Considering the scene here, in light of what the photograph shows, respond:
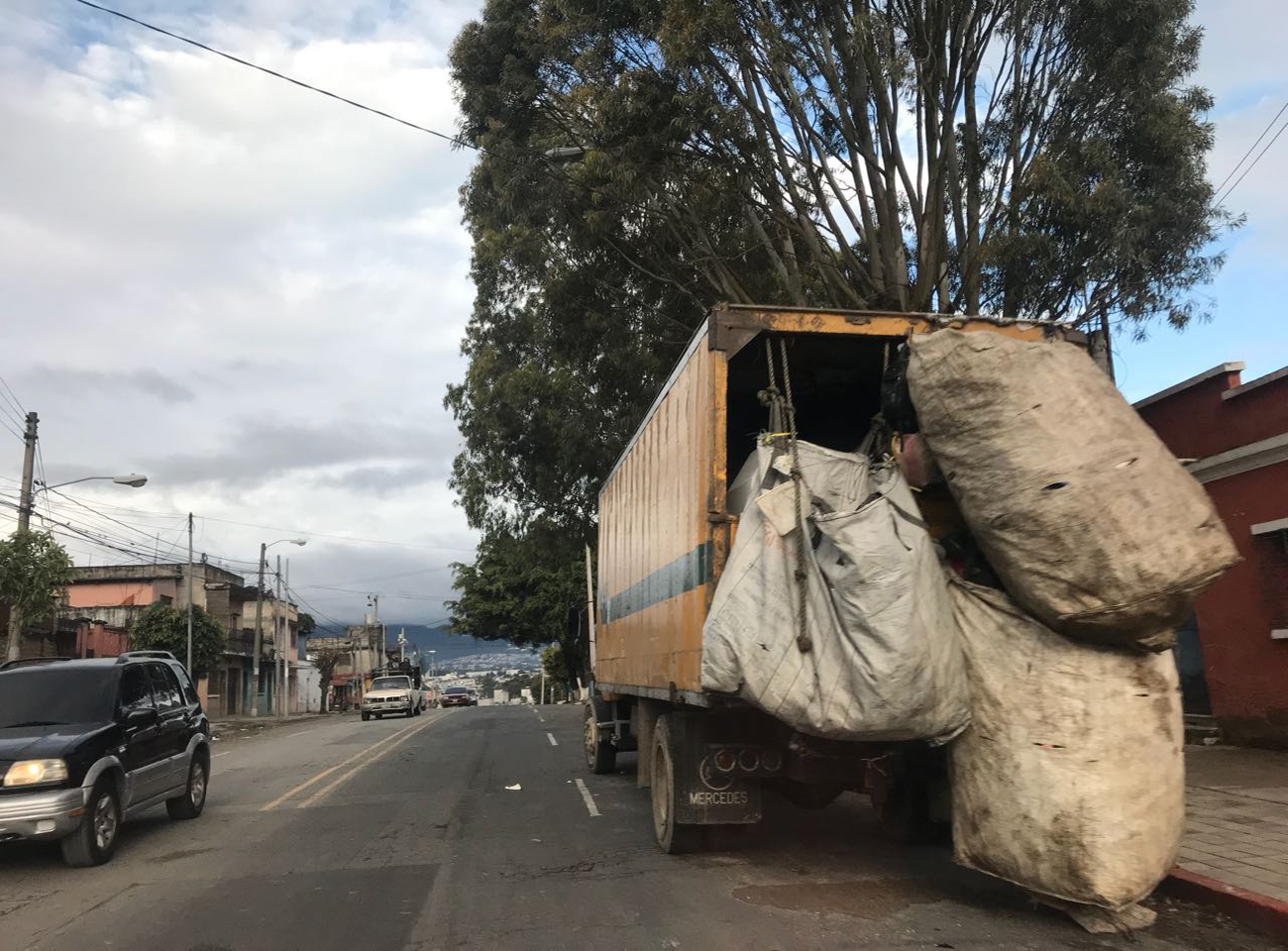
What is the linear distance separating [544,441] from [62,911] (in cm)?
1444

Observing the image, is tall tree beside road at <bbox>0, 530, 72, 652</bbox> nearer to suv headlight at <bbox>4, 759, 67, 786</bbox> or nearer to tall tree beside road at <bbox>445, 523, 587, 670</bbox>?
suv headlight at <bbox>4, 759, 67, 786</bbox>

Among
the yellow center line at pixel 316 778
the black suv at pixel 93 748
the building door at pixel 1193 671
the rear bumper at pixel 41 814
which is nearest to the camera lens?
the rear bumper at pixel 41 814

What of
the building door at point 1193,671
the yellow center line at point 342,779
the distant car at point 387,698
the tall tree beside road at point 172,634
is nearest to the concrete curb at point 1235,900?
the building door at point 1193,671

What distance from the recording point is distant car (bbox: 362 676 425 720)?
36438 millimetres

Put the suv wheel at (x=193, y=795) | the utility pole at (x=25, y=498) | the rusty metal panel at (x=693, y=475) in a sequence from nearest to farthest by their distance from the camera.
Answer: the rusty metal panel at (x=693, y=475) → the suv wheel at (x=193, y=795) → the utility pole at (x=25, y=498)

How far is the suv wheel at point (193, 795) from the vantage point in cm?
966

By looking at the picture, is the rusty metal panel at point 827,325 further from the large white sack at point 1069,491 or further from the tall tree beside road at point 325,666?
the tall tree beside road at point 325,666

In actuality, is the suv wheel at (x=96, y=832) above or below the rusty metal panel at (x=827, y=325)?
below

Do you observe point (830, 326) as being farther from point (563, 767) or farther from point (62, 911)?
point (563, 767)

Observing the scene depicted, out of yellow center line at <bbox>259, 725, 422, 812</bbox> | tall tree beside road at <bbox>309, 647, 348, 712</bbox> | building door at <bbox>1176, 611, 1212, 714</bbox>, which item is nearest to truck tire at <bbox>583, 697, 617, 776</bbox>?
yellow center line at <bbox>259, 725, 422, 812</bbox>

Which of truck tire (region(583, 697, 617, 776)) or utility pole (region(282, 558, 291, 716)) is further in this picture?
utility pole (region(282, 558, 291, 716))

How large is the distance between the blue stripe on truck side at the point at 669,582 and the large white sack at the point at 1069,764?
5.67 ft

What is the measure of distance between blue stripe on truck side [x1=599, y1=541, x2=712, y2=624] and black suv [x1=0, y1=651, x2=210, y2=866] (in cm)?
441

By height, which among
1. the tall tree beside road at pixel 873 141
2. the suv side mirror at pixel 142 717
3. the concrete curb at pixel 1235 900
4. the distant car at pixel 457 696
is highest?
the tall tree beside road at pixel 873 141
